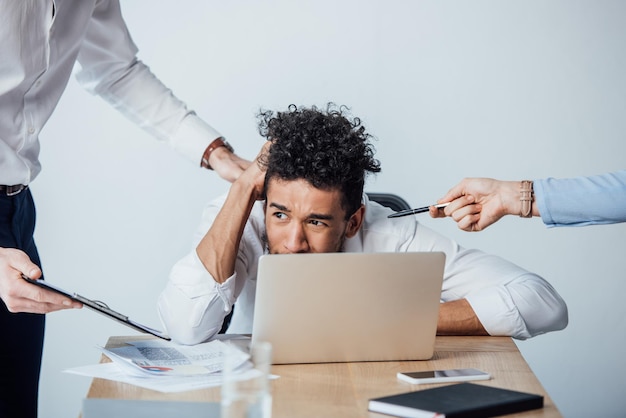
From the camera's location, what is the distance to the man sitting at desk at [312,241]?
2.12 m

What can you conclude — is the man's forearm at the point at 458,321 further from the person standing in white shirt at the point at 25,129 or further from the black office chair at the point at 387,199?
the person standing in white shirt at the point at 25,129

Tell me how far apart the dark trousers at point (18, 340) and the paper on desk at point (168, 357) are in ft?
1.25

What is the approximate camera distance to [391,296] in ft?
5.84

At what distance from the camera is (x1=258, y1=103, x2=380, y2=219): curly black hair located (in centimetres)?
229

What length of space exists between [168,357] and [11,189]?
64 cm

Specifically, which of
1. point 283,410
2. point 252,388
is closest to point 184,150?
point 283,410

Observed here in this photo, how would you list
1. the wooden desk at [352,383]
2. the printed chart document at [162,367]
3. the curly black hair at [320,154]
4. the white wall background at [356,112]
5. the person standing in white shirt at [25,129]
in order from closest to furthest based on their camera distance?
the wooden desk at [352,383], the printed chart document at [162,367], the person standing in white shirt at [25,129], the curly black hair at [320,154], the white wall background at [356,112]

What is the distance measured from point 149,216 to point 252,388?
2711mm

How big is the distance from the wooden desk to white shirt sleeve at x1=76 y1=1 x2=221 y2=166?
2.86 ft

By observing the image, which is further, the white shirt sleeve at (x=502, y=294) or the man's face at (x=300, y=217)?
the man's face at (x=300, y=217)

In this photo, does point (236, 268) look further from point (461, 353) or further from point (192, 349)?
point (461, 353)

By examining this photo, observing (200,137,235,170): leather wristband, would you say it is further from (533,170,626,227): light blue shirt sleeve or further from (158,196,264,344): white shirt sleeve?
(533,170,626,227): light blue shirt sleeve

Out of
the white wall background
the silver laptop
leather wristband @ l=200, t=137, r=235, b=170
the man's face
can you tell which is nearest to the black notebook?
the silver laptop

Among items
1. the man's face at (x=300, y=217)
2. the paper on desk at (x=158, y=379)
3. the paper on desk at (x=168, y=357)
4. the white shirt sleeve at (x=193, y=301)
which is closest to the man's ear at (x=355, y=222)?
the man's face at (x=300, y=217)
